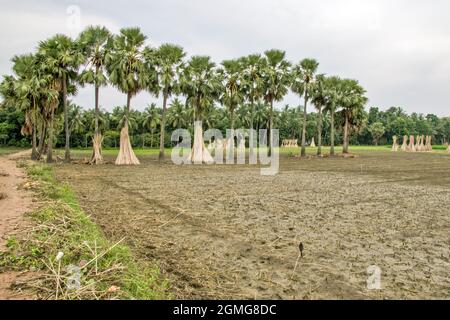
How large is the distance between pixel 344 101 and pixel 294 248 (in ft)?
165

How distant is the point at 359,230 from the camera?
987 centimetres

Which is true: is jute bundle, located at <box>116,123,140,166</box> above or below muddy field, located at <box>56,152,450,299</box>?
above

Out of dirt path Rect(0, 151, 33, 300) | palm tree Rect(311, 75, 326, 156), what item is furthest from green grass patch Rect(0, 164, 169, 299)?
palm tree Rect(311, 75, 326, 156)

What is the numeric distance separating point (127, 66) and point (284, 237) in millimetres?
32497

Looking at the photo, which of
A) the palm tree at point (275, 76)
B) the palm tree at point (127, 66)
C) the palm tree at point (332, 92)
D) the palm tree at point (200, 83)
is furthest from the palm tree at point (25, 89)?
the palm tree at point (332, 92)

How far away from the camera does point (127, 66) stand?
3738cm

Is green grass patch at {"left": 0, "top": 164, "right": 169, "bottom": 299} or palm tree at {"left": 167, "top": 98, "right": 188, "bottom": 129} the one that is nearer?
green grass patch at {"left": 0, "top": 164, "right": 169, "bottom": 299}

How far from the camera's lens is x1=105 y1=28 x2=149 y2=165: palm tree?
36.3 m

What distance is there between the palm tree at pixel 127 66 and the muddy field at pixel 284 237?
21053mm

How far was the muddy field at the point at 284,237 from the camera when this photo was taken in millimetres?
6090

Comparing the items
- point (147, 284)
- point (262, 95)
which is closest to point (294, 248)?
point (147, 284)

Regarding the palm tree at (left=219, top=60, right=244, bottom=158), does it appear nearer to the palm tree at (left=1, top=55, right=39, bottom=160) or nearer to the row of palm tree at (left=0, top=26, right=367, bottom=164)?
the row of palm tree at (left=0, top=26, right=367, bottom=164)

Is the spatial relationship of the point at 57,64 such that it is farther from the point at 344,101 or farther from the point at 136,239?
the point at 344,101
